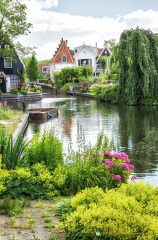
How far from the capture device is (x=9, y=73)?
53.0m

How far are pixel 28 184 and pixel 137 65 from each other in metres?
28.7

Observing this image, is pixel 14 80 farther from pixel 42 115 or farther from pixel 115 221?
pixel 115 221

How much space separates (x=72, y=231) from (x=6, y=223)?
1.33 meters

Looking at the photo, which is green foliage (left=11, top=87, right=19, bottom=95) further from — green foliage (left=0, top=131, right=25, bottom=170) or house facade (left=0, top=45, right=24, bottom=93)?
green foliage (left=0, top=131, right=25, bottom=170)

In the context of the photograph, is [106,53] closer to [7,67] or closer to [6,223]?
[7,67]

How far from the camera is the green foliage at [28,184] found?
6332 millimetres

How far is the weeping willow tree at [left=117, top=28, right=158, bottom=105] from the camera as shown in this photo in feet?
107

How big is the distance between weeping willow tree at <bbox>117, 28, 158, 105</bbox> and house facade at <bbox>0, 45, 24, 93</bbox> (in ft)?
74.5

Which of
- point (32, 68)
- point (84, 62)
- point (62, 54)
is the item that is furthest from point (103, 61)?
point (32, 68)

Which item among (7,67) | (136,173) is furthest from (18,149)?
(7,67)

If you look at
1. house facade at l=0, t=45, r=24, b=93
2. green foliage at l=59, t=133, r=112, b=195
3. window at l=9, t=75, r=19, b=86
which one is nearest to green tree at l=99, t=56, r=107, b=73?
house facade at l=0, t=45, r=24, b=93

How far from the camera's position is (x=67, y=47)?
7938 centimetres

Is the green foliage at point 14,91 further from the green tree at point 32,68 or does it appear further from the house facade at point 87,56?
the house facade at point 87,56

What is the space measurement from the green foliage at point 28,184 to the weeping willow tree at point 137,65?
2734 cm
